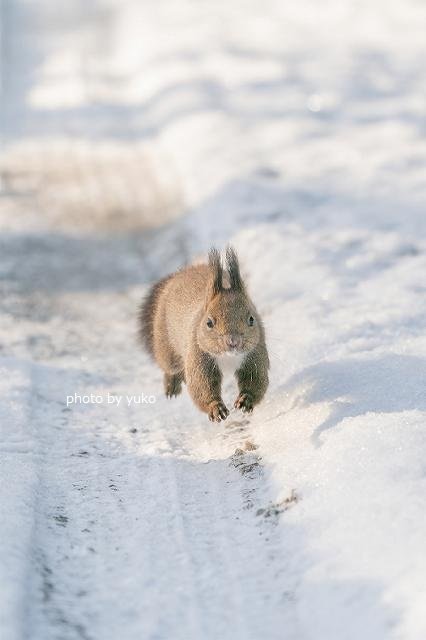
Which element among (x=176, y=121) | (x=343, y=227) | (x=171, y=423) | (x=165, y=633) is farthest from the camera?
(x=176, y=121)

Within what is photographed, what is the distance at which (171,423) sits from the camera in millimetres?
6379

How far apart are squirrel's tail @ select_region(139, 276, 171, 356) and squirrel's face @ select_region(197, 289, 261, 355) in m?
1.16

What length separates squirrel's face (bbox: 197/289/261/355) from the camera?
553 centimetres

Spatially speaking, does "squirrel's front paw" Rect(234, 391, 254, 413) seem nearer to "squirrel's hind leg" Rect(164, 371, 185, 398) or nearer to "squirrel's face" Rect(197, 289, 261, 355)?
"squirrel's face" Rect(197, 289, 261, 355)

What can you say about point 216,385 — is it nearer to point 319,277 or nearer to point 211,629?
point 211,629

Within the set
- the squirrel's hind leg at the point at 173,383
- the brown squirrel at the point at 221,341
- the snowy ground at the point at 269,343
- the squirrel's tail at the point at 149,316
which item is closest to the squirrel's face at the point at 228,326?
the brown squirrel at the point at 221,341

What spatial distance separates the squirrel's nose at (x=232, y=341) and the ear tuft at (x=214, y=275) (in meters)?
0.34

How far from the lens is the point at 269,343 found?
7.17 metres

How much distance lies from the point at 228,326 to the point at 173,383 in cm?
119

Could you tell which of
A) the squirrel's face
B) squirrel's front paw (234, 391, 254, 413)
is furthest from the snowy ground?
the squirrel's face

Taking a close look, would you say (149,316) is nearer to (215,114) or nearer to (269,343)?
(269,343)

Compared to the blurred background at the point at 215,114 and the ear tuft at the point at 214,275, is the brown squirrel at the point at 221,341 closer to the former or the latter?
the ear tuft at the point at 214,275

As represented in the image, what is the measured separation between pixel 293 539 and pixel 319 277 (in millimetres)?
4135

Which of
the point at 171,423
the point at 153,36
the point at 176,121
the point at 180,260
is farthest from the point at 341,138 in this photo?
the point at 153,36
